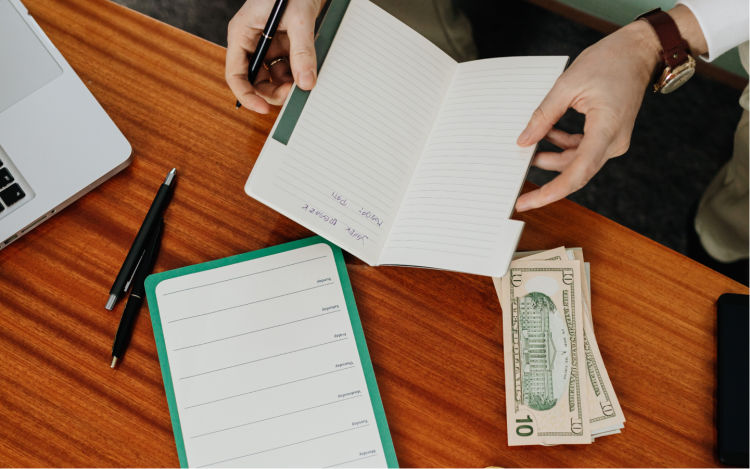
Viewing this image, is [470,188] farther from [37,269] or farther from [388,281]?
[37,269]

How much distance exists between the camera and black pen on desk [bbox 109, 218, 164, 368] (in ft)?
2.06

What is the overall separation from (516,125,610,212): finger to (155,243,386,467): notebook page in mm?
253

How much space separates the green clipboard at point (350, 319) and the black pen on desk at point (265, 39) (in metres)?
0.22

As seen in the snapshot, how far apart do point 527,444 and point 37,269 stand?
0.62 m

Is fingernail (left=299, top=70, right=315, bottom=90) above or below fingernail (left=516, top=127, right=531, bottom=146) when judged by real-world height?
above

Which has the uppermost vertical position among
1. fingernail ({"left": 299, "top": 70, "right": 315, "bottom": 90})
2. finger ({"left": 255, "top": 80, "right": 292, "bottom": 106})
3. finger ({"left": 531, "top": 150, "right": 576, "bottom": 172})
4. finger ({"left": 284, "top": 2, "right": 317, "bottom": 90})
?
finger ({"left": 284, "top": 2, "right": 317, "bottom": 90})

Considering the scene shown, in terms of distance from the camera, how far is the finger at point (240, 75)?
0.68 m

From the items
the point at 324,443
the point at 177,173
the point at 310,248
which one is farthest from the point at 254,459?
the point at 177,173

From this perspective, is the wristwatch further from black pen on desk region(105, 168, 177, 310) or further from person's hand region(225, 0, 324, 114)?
black pen on desk region(105, 168, 177, 310)

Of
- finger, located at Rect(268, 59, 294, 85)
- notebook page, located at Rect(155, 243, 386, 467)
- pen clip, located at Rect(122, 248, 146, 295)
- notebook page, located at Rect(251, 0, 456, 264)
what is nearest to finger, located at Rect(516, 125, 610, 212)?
notebook page, located at Rect(251, 0, 456, 264)

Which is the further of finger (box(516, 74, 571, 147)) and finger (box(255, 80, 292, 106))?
finger (box(255, 80, 292, 106))

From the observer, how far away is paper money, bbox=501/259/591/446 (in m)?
0.63

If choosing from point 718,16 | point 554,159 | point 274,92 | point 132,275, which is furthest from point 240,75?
point 718,16

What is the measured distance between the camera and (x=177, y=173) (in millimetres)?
694
